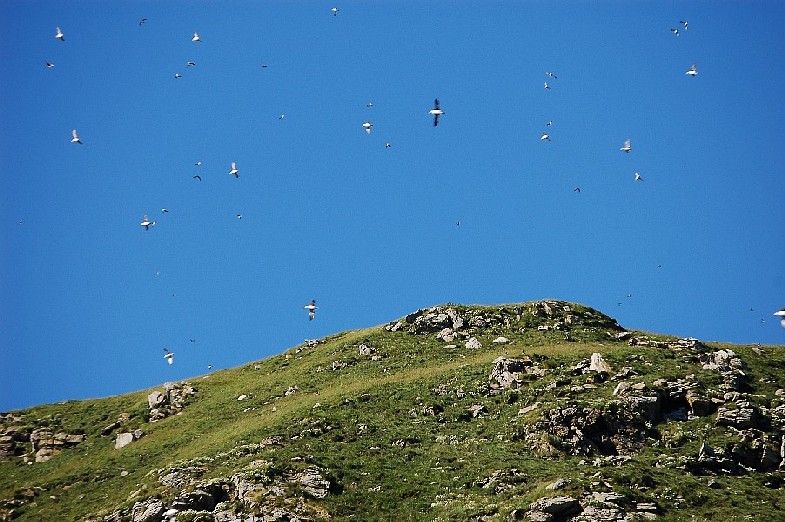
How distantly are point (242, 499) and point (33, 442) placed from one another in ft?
131

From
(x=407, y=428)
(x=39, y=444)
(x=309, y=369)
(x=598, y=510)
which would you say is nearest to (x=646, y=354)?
(x=407, y=428)

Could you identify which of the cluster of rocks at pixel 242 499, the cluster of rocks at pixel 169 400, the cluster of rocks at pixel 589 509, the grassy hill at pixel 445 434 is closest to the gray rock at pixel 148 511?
the cluster of rocks at pixel 242 499

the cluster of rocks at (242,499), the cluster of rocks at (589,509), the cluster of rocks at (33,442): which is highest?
the cluster of rocks at (33,442)

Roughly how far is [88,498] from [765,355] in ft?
205

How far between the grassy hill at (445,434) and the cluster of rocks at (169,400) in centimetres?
26

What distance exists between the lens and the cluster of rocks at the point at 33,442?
73.6 metres

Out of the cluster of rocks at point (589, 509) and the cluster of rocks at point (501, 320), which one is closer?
the cluster of rocks at point (589, 509)

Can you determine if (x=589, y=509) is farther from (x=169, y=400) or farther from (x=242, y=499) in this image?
(x=169, y=400)

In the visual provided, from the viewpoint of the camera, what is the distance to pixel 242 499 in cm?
4753

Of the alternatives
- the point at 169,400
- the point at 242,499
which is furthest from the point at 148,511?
the point at 169,400

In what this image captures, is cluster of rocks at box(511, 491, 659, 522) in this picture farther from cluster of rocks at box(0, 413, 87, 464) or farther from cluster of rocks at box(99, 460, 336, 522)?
cluster of rocks at box(0, 413, 87, 464)

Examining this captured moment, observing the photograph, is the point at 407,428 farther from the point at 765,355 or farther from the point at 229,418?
the point at 765,355

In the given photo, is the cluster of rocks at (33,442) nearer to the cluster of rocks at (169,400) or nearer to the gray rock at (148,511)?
the cluster of rocks at (169,400)

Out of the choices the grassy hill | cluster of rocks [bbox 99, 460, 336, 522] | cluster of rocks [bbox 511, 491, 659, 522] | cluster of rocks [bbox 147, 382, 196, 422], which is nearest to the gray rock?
cluster of rocks [bbox 99, 460, 336, 522]
